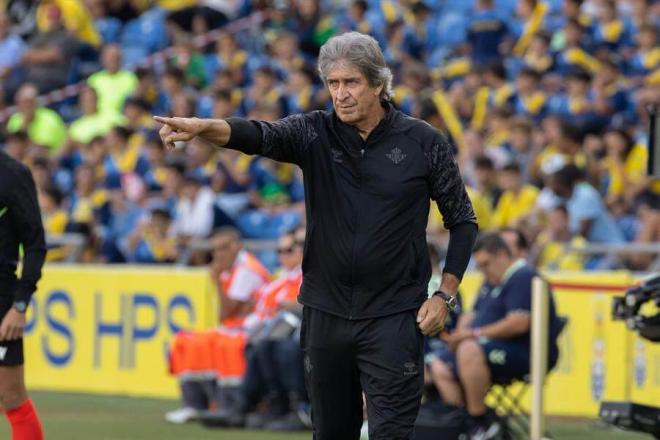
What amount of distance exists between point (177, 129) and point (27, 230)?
2556mm

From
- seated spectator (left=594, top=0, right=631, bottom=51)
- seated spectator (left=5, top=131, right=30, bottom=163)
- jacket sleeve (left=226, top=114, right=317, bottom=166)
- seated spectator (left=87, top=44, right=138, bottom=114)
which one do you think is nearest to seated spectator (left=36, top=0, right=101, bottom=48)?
seated spectator (left=87, top=44, right=138, bottom=114)

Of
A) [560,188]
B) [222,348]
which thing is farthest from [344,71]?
[560,188]

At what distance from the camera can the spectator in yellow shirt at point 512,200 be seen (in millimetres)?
14273

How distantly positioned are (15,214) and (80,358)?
747cm

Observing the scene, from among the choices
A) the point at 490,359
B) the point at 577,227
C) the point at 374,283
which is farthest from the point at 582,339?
the point at 374,283

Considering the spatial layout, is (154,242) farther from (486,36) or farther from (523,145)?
(486,36)

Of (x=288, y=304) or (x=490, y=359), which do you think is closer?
(x=490, y=359)

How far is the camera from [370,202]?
6.64 meters

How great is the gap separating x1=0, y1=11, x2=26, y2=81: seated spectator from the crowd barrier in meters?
7.77

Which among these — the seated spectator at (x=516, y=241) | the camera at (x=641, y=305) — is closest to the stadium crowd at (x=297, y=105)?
the seated spectator at (x=516, y=241)

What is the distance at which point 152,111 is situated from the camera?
20.8 meters

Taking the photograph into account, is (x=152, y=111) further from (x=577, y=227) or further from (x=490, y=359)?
(x=490, y=359)

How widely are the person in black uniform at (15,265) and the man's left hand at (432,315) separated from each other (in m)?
2.57

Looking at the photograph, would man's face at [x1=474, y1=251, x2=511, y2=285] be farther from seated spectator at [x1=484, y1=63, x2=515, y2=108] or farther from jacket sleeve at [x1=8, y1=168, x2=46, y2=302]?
seated spectator at [x1=484, y1=63, x2=515, y2=108]
